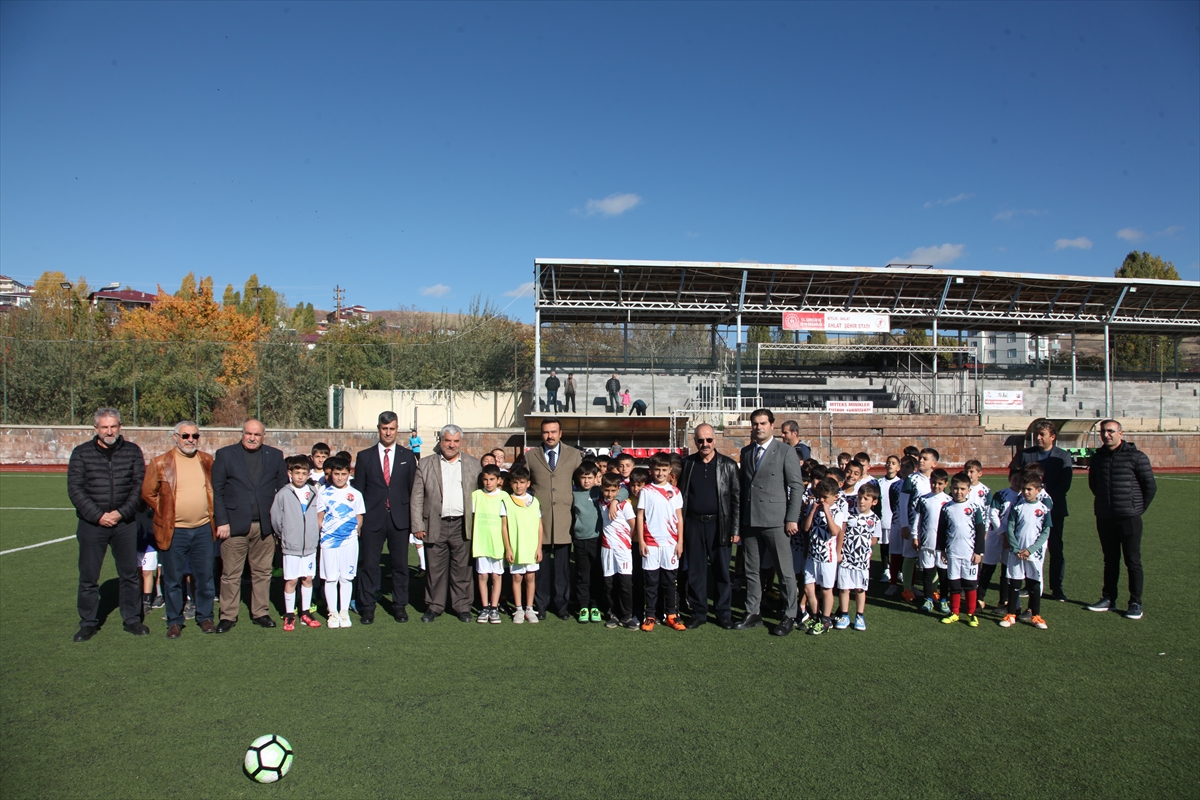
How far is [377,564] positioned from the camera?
6270 mm

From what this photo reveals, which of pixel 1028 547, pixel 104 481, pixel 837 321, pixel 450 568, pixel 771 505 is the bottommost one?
pixel 450 568

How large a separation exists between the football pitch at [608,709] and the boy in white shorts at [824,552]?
232mm

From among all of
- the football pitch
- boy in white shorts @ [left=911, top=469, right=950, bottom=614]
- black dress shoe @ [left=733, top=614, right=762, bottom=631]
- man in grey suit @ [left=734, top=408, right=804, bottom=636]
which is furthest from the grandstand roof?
the football pitch

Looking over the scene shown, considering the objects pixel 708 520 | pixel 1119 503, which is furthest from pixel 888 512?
pixel 708 520

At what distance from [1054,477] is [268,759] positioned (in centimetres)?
687

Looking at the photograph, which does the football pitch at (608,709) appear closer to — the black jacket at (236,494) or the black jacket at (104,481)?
the black jacket at (236,494)

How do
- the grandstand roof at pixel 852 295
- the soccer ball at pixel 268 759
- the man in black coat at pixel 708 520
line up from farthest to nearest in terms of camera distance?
the grandstand roof at pixel 852 295
the man in black coat at pixel 708 520
the soccer ball at pixel 268 759

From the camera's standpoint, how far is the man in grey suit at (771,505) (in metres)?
5.86

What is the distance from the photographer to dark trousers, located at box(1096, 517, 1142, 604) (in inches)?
245

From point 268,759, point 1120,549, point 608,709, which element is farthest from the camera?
point 1120,549

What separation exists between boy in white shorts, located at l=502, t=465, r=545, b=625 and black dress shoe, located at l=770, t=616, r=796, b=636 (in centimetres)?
201

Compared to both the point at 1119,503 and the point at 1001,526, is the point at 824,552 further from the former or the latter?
the point at 1119,503

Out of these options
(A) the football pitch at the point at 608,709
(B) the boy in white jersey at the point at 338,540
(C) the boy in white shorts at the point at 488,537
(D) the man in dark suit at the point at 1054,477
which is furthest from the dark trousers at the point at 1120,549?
(B) the boy in white jersey at the point at 338,540

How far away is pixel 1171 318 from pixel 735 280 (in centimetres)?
1922
